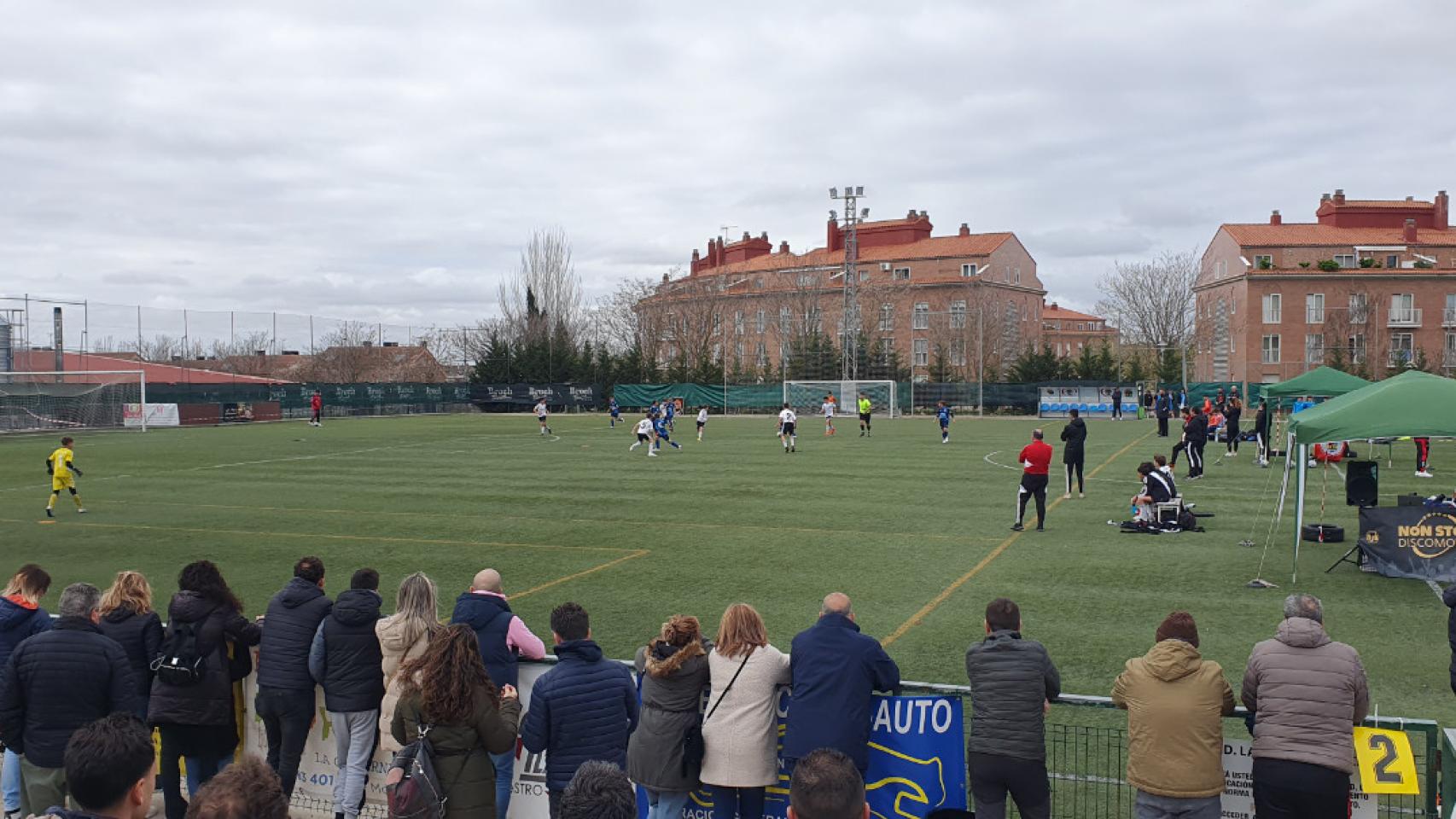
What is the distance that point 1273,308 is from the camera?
75062 millimetres

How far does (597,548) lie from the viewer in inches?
670

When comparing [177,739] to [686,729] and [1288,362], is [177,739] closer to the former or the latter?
[686,729]

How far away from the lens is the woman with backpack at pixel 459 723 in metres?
5.26

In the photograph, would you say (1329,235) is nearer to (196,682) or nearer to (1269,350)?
(1269,350)

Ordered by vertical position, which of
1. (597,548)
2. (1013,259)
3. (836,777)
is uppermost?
(1013,259)

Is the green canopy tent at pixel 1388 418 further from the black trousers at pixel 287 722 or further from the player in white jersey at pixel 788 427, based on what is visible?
the player in white jersey at pixel 788 427

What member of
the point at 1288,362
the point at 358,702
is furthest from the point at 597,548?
the point at 1288,362

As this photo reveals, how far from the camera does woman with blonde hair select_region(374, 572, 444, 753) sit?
6594 millimetres

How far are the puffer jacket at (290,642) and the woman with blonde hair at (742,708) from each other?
2709 millimetres

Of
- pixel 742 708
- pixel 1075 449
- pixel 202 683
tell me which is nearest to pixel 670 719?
pixel 742 708

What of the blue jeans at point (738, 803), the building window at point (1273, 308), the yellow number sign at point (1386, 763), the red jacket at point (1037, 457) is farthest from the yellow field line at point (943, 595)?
the building window at point (1273, 308)

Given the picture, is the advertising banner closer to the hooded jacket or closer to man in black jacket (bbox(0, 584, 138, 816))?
the hooded jacket

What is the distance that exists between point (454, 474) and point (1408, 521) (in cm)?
2155

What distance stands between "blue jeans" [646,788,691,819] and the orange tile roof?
81.6 meters
